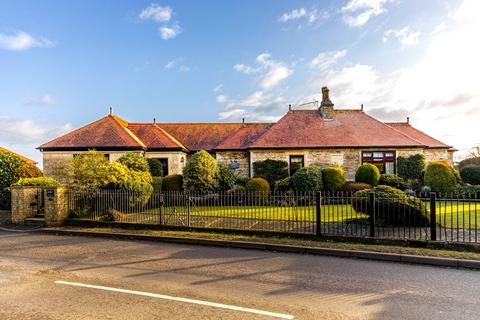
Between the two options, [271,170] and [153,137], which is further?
[153,137]

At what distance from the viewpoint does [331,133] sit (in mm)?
22719

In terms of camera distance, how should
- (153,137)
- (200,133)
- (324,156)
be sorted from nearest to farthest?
1. (324,156)
2. (153,137)
3. (200,133)

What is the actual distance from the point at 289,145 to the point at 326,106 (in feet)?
18.7

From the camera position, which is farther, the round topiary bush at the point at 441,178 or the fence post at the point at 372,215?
the round topiary bush at the point at 441,178

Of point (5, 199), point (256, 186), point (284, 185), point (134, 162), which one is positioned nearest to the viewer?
point (5, 199)

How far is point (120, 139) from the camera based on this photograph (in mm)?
21531

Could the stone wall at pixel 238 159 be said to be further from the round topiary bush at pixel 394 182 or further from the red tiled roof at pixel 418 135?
the red tiled roof at pixel 418 135

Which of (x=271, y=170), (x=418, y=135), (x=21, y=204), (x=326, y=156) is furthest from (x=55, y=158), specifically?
(x=418, y=135)

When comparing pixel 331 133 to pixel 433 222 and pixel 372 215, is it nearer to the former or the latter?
pixel 372 215

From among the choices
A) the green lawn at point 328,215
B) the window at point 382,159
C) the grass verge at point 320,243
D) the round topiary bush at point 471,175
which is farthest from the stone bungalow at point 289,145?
the grass verge at point 320,243

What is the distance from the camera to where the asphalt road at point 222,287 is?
4.29 m

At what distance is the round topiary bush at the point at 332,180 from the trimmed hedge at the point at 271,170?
3278 mm

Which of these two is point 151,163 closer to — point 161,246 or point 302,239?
point 161,246

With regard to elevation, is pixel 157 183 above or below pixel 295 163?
below
